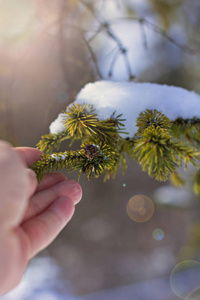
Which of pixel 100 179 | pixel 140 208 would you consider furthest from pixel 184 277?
pixel 100 179

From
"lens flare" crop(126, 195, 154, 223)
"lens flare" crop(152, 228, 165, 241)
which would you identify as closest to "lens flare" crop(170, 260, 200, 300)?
"lens flare" crop(152, 228, 165, 241)

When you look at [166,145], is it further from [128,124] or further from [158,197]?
[158,197]

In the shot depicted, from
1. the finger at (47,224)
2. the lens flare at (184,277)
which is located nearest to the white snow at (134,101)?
the finger at (47,224)

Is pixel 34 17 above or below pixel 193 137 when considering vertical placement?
above

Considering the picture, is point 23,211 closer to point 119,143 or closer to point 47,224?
point 47,224

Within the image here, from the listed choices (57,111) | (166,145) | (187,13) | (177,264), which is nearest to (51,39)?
(57,111)
